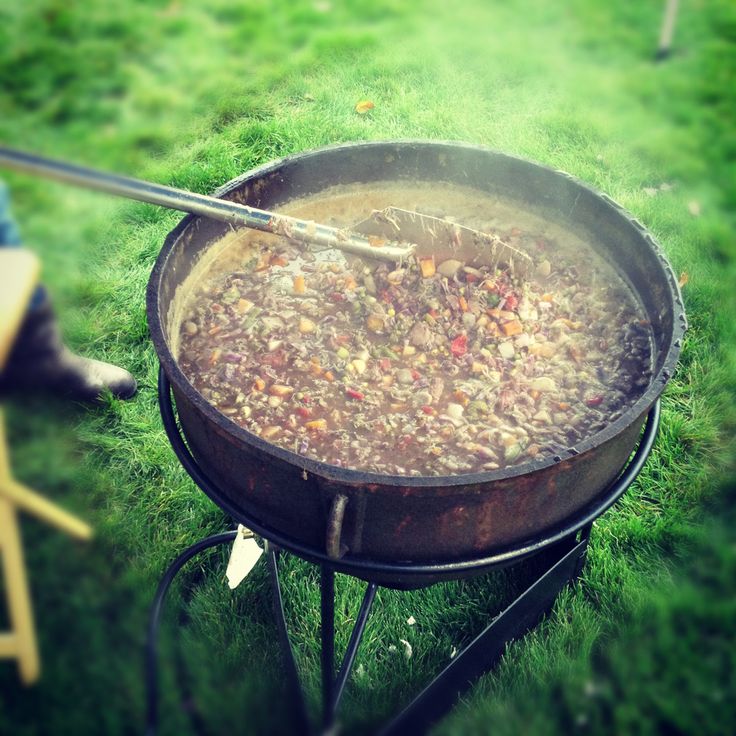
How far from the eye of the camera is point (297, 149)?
16.6ft

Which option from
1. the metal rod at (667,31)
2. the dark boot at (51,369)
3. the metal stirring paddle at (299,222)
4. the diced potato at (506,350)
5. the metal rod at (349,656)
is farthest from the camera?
the metal rod at (667,31)

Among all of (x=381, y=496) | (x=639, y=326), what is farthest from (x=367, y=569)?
(x=639, y=326)

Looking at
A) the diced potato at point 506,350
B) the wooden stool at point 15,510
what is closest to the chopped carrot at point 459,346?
the diced potato at point 506,350

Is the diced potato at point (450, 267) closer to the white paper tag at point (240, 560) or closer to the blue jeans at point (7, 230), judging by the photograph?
the white paper tag at point (240, 560)

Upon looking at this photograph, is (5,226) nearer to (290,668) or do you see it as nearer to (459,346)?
(459,346)

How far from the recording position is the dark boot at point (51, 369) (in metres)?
2.34

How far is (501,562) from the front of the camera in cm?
218

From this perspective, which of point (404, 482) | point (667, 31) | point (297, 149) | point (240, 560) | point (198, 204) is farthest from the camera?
point (667, 31)

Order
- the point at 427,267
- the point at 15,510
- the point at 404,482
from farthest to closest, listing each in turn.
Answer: the point at 427,267, the point at 404,482, the point at 15,510

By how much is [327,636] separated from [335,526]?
66cm

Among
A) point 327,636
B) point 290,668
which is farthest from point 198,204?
point 290,668

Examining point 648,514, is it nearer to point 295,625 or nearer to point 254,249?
point 295,625

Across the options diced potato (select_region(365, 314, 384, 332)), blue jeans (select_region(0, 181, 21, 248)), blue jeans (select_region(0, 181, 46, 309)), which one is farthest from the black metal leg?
blue jeans (select_region(0, 181, 21, 248))

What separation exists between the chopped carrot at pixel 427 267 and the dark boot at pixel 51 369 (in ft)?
4.75
